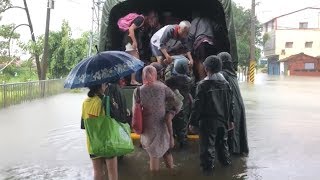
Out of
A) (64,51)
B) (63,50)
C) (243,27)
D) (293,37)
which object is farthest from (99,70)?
(293,37)

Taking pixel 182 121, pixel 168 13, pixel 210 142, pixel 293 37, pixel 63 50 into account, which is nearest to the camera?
pixel 210 142

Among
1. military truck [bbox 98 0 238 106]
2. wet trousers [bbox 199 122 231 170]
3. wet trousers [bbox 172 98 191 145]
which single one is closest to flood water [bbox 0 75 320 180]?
wet trousers [bbox 199 122 231 170]

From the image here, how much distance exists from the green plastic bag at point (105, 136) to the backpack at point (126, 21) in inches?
141

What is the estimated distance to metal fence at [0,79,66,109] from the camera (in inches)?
630

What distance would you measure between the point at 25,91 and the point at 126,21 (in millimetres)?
11056

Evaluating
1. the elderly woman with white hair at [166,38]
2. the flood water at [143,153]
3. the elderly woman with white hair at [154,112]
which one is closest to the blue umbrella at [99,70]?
the elderly woman with white hair at [154,112]

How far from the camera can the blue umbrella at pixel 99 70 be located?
482cm

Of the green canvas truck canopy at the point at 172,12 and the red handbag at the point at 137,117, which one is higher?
the green canvas truck canopy at the point at 172,12

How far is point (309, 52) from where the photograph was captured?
69875 millimetres

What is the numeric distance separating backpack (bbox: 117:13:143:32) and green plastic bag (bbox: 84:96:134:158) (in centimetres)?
357

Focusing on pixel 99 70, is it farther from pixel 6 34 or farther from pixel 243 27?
pixel 243 27

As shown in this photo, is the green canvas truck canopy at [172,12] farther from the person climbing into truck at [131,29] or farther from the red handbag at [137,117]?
the red handbag at [137,117]

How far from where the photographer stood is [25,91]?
60.4 ft

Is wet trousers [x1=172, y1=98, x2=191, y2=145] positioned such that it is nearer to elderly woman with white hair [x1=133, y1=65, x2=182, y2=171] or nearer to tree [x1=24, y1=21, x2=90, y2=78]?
elderly woman with white hair [x1=133, y1=65, x2=182, y2=171]
